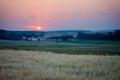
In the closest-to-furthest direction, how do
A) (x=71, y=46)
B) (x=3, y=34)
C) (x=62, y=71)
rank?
(x=62, y=71) < (x=3, y=34) < (x=71, y=46)

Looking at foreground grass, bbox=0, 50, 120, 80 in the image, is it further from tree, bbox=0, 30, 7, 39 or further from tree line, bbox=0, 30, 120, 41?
tree, bbox=0, 30, 7, 39

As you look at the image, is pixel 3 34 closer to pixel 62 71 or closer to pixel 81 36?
pixel 81 36

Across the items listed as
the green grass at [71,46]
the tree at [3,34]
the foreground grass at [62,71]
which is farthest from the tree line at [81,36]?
the foreground grass at [62,71]

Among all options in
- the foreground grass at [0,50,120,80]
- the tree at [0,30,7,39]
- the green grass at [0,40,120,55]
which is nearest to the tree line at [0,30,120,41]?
the tree at [0,30,7,39]

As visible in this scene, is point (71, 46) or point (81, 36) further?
point (71, 46)

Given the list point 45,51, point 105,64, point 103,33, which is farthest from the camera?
point 45,51

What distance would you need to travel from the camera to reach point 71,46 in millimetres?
6457

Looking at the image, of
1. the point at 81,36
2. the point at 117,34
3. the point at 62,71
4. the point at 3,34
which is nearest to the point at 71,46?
the point at 81,36

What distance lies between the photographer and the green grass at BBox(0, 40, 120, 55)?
5664 mm

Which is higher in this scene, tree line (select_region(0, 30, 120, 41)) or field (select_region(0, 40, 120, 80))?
tree line (select_region(0, 30, 120, 41))

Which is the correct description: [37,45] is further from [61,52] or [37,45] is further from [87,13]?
[87,13]

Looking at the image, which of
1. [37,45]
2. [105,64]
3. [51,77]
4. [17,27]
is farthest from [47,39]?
[51,77]

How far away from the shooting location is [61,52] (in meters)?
6.71

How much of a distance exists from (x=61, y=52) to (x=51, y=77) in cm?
317
